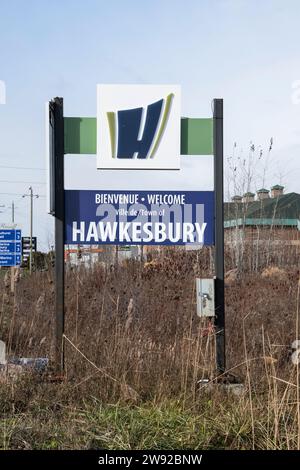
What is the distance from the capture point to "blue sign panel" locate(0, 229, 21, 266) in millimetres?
28000

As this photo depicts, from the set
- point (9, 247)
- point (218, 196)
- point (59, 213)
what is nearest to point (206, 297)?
point (218, 196)

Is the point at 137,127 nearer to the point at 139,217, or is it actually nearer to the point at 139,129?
the point at 139,129

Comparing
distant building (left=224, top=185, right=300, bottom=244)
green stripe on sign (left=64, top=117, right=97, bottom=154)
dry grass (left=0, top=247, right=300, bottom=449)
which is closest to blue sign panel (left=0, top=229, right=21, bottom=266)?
distant building (left=224, top=185, right=300, bottom=244)

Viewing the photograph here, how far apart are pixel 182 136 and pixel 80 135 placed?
1189 mm

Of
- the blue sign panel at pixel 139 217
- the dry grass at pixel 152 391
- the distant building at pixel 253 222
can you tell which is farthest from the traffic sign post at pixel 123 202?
the distant building at pixel 253 222

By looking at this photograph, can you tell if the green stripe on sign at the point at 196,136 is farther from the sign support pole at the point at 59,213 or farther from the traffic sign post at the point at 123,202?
the sign support pole at the point at 59,213

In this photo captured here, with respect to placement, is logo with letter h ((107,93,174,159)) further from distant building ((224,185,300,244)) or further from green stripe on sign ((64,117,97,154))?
distant building ((224,185,300,244))

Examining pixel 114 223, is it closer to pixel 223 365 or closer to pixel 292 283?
pixel 223 365

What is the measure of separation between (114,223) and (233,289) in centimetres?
531

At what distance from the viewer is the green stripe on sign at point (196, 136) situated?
649 centimetres

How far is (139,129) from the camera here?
642 cm

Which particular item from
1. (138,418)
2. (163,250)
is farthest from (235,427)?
(163,250)

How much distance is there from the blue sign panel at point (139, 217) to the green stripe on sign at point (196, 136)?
52cm

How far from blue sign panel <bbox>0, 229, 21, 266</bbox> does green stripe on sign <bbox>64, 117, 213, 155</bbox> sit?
72.6ft
